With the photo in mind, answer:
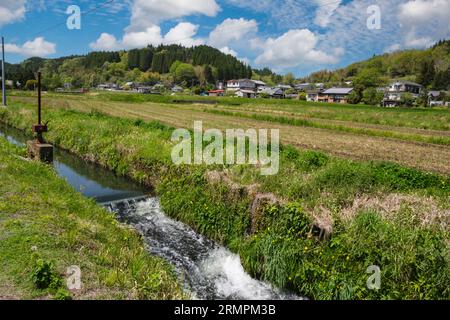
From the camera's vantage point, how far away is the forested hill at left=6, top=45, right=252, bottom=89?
144375mm

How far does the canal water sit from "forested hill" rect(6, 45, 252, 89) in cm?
12512

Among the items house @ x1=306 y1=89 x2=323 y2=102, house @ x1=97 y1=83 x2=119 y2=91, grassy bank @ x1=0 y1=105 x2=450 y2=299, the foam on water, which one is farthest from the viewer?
house @ x1=97 y1=83 x2=119 y2=91

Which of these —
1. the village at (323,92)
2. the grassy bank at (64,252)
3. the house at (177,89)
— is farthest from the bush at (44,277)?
the house at (177,89)

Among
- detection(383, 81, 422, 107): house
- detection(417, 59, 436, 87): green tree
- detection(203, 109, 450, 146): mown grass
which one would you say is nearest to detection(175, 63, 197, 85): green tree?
detection(383, 81, 422, 107): house

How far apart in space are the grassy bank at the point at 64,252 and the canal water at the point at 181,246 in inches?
33.2

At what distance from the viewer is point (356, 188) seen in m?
10.1

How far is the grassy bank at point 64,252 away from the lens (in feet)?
19.0

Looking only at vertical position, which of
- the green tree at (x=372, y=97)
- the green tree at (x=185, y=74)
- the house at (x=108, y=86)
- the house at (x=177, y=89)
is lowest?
the green tree at (x=372, y=97)

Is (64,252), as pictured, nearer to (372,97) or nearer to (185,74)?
(372,97)

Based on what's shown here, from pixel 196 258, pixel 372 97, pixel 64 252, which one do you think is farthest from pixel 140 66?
pixel 64 252

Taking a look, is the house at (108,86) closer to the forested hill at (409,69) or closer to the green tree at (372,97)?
the forested hill at (409,69)

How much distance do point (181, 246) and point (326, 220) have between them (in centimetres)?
438

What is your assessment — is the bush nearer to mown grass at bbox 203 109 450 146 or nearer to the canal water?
the canal water
